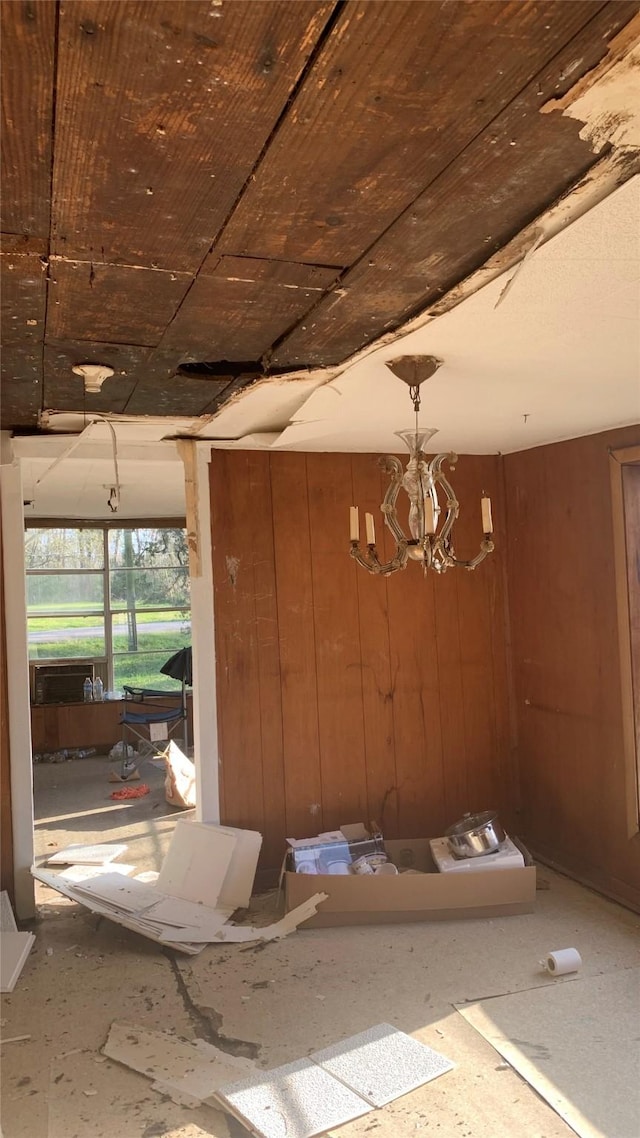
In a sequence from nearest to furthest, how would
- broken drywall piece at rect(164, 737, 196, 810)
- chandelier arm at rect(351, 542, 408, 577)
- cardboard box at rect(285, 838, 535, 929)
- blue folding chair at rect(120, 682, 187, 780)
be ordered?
chandelier arm at rect(351, 542, 408, 577) → cardboard box at rect(285, 838, 535, 929) → broken drywall piece at rect(164, 737, 196, 810) → blue folding chair at rect(120, 682, 187, 780)

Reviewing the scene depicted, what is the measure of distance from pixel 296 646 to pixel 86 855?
68.5 inches

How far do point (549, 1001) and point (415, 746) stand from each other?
1.71 meters

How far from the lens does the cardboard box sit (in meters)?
3.53

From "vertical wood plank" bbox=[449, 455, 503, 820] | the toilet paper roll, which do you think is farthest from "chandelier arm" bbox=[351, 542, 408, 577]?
"vertical wood plank" bbox=[449, 455, 503, 820]

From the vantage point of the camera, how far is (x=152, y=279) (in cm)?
182

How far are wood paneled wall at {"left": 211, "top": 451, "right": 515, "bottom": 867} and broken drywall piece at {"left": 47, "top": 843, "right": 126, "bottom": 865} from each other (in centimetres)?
88

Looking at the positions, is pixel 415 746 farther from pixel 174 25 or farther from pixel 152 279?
pixel 174 25

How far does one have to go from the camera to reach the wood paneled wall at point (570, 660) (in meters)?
3.80

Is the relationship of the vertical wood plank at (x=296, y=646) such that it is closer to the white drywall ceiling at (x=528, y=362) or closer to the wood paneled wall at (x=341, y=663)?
the wood paneled wall at (x=341, y=663)

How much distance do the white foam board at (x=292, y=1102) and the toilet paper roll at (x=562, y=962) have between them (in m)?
1.05

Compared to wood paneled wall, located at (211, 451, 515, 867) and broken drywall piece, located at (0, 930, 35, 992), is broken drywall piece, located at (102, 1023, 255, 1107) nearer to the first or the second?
broken drywall piece, located at (0, 930, 35, 992)

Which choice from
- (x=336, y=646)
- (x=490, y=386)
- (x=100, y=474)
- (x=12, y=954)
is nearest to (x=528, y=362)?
(x=490, y=386)

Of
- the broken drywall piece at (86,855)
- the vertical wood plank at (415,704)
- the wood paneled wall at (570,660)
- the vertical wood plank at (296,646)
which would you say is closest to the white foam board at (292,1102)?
the vertical wood plank at (296,646)

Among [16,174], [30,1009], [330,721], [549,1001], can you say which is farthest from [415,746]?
[16,174]
